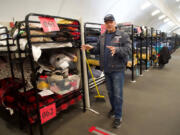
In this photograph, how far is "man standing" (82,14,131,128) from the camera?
164 cm

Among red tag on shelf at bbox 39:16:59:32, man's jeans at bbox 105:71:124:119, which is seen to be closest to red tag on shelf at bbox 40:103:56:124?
man's jeans at bbox 105:71:124:119

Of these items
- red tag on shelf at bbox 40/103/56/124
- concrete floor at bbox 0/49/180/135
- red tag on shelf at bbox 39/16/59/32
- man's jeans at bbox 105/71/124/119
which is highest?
red tag on shelf at bbox 39/16/59/32

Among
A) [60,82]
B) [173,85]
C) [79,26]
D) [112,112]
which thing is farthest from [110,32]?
[173,85]

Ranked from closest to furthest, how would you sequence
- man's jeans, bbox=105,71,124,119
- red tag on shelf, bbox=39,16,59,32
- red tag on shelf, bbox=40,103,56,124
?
red tag on shelf, bbox=39,16,59,32, red tag on shelf, bbox=40,103,56,124, man's jeans, bbox=105,71,124,119

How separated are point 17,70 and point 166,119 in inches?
91.3

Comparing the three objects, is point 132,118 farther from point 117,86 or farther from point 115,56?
point 115,56

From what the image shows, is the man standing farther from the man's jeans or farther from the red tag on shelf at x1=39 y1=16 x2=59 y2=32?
the red tag on shelf at x1=39 y1=16 x2=59 y2=32

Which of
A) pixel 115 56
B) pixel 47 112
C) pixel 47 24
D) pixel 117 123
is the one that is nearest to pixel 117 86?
pixel 115 56

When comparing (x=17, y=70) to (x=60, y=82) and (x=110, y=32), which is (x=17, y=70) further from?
(x=110, y=32)

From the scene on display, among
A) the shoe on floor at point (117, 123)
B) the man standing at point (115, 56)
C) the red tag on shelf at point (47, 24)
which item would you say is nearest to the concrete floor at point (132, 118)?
the shoe on floor at point (117, 123)

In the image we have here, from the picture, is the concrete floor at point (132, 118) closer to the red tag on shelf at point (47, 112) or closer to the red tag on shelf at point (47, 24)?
the red tag on shelf at point (47, 112)

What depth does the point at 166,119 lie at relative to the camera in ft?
6.37

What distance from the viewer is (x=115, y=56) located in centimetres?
169

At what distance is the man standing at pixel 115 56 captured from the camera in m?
1.64
